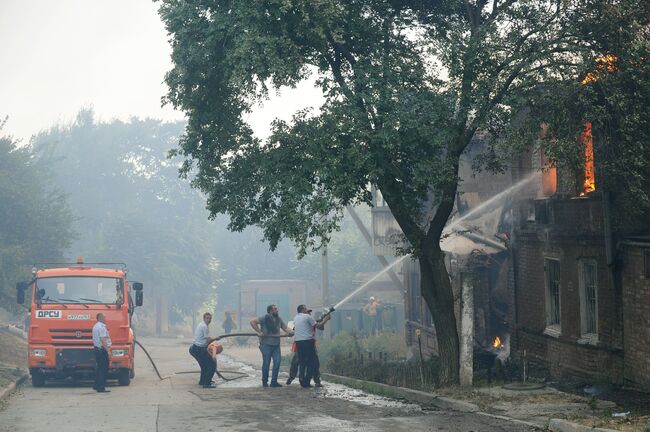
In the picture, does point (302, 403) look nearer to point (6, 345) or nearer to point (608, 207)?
point (608, 207)

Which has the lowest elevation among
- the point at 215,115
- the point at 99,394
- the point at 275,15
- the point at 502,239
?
the point at 99,394

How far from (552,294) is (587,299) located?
195 cm

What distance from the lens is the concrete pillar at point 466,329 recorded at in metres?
17.1

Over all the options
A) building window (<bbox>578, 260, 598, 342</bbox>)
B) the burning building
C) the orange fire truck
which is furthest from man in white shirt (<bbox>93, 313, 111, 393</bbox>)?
building window (<bbox>578, 260, 598, 342</bbox>)

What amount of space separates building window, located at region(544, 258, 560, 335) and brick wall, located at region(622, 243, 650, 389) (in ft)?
12.5

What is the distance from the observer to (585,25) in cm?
1548

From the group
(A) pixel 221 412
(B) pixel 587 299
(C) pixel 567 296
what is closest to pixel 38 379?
(A) pixel 221 412

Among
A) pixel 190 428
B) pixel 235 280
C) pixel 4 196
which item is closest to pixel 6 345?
pixel 4 196

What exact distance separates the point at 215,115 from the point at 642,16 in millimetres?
8479

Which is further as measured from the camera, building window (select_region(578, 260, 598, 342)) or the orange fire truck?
the orange fire truck

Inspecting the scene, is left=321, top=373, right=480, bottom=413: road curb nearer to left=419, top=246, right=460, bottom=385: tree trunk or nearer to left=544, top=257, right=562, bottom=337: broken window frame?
left=419, top=246, right=460, bottom=385: tree trunk

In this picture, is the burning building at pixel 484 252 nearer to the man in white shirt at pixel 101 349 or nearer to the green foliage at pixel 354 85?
the green foliage at pixel 354 85

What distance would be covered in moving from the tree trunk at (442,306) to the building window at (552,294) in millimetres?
3358

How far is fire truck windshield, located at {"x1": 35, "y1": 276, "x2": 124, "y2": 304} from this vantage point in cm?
2158
